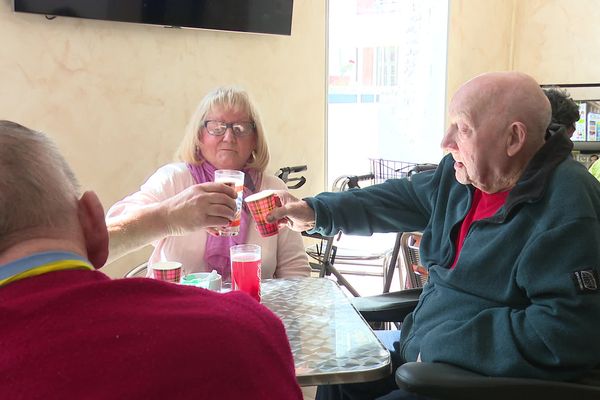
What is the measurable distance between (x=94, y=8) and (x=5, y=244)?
2.38 meters

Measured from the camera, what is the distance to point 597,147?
445cm

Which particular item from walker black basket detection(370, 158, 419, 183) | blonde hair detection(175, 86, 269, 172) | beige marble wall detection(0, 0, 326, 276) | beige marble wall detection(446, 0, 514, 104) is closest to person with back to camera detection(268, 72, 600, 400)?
blonde hair detection(175, 86, 269, 172)

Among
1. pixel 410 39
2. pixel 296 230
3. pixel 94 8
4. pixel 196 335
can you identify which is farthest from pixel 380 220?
pixel 410 39

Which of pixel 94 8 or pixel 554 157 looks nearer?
pixel 554 157

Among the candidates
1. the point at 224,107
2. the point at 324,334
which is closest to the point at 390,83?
the point at 224,107

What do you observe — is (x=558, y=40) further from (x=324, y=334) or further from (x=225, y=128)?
(x=324, y=334)

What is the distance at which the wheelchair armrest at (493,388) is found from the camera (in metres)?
1.34

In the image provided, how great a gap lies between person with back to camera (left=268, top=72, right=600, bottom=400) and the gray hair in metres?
1.09

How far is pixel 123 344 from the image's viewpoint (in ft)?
2.26

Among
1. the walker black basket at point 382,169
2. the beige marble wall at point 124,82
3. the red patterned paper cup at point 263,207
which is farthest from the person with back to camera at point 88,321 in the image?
the walker black basket at point 382,169

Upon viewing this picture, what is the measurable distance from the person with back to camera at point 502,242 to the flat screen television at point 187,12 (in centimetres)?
154

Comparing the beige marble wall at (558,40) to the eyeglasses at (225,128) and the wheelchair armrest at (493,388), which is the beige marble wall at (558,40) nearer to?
the eyeglasses at (225,128)

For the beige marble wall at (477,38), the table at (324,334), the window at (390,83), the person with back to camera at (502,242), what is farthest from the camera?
the beige marble wall at (477,38)

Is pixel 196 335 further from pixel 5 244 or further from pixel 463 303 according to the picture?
pixel 463 303
